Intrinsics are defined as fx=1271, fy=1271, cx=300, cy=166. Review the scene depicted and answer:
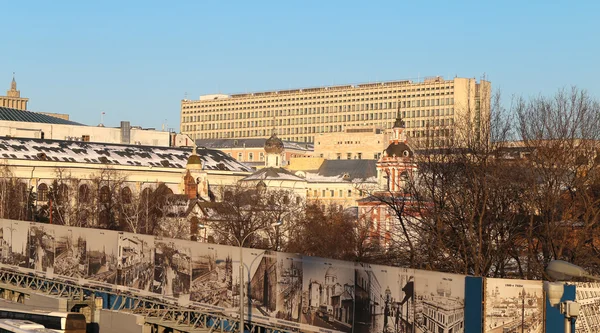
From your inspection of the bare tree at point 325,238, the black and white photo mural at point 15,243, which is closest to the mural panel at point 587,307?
the black and white photo mural at point 15,243

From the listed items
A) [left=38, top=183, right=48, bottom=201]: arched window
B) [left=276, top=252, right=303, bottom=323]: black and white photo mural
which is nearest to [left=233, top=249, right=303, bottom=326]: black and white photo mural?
[left=276, top=252, right=303, bottom=323]: black and white photo mural

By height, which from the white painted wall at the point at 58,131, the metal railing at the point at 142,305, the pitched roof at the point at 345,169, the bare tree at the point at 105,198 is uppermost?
the white painted wall at the point at 58,131

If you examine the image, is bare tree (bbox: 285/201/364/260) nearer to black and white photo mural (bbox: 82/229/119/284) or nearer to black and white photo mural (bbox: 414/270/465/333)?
black and white photo mural (bbox: 82/229/119/284)

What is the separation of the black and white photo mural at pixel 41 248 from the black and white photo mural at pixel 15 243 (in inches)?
21.5

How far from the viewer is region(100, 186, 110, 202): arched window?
134 metres

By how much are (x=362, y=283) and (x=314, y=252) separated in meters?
47.2

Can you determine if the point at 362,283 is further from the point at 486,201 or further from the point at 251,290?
the point at 486,201

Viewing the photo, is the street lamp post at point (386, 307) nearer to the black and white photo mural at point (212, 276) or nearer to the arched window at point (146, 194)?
the black and white photo mural at point (212, 276)

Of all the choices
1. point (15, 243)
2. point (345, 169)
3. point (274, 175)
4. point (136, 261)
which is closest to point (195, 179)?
point (274, 175)

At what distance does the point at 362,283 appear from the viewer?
40.7 meters

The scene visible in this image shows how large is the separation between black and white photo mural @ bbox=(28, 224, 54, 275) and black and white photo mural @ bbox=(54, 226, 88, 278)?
0.48 metres

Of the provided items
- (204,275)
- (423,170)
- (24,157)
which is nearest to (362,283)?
(204,275)

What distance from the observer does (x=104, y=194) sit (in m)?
137

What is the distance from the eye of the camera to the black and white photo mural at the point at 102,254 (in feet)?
192
